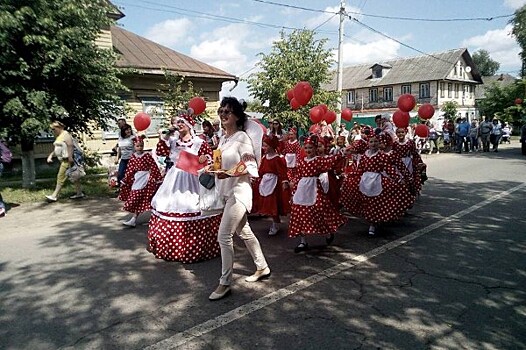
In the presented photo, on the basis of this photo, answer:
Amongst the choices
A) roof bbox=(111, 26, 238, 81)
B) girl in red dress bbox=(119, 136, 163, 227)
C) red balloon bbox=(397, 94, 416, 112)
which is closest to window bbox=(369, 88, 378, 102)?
roof bbox=(111, 26, 238, 81)

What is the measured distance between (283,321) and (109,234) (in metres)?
3.94

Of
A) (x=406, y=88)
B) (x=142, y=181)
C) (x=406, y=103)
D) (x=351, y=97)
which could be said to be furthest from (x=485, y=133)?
(x=351, y=97)

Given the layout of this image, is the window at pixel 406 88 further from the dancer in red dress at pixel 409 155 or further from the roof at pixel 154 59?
the dancer in red dress at pixel 409 155

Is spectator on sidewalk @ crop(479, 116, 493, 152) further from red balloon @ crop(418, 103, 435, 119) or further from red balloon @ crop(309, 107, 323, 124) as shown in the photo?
red balloon @ crop(309, 107, 323, 124)

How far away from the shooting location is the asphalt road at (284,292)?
327cm

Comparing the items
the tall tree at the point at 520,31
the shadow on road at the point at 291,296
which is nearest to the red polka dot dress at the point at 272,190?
the shadow on road at the point at 291,296

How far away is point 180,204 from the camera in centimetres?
497

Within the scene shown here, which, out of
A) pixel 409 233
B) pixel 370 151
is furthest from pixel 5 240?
pixel 409 233

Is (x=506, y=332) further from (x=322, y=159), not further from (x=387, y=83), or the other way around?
(x=387, y=83)

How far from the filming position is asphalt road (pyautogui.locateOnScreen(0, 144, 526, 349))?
327 centimetres

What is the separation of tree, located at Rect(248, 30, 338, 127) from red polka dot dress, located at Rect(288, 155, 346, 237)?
12.7 m

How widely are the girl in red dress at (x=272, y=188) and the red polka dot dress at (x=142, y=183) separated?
1666 mm

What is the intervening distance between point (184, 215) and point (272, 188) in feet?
6.46

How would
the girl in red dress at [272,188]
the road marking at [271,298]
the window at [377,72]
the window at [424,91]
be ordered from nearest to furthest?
the road marking at [271,298]
the girl in red dress at [272,188]
the window at [424,91]
the window at [377,72]
